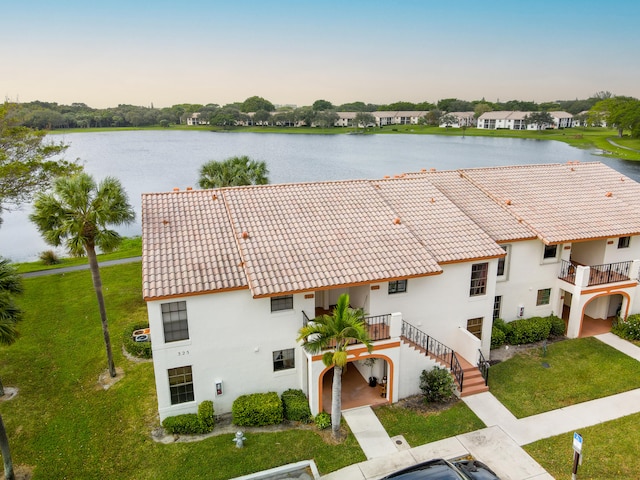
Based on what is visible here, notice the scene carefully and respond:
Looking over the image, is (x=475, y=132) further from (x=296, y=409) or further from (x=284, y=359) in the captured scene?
(x=296, y=409)

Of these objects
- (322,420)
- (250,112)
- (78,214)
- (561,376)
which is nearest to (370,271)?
(322,420)

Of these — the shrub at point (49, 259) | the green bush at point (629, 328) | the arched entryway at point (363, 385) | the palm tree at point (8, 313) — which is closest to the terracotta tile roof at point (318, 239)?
the arched entryway at point (363, 385)

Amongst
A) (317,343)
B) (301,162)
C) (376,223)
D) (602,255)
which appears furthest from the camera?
(301,162)

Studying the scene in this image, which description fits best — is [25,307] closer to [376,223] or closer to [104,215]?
[104,215]

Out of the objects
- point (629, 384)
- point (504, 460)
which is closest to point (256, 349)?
point (504, 460)

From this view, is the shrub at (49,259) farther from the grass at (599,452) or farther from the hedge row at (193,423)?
the grass at (599,452)
